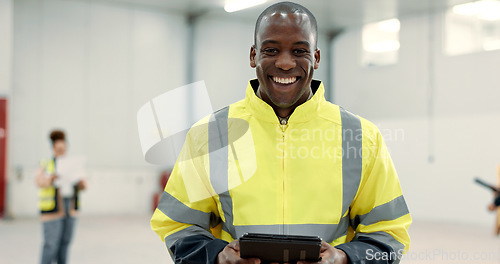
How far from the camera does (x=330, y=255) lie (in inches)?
55.3

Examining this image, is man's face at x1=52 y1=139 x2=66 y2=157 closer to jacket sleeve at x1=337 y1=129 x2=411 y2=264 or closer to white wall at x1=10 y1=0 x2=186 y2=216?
jacket sleeve at x1=337 y1=129 x2=411 y2=264

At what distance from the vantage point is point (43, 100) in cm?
1136

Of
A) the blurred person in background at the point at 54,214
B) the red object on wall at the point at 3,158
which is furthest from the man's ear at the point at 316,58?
the red object on wall at the point at 3,158

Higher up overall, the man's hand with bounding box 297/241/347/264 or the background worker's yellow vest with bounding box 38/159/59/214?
the man's hand with bounding box 297/241/347/264

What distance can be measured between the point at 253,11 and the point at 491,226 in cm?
665

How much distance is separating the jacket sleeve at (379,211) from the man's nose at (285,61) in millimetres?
325

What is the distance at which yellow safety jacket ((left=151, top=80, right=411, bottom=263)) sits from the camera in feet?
5.05

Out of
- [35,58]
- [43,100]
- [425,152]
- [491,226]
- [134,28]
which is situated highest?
[134,28]

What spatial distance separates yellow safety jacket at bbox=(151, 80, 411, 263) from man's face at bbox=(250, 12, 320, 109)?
0.21 feet

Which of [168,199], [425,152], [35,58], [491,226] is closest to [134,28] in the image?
[35,58]

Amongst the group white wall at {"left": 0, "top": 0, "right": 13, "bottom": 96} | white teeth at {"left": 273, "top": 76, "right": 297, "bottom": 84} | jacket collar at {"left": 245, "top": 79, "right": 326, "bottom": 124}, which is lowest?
jacket collar at {"left": 245, "top": 79, "right": 326, "bottom": 124}

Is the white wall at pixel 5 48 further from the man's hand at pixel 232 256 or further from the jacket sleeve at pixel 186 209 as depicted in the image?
the man's hand at pixel 232 256

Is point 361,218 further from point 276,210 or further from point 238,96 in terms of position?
point 238,96

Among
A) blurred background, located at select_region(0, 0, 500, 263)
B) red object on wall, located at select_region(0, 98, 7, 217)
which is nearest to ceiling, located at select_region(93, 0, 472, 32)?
blurred background, located at select_region(0, 0, 500, 263)
